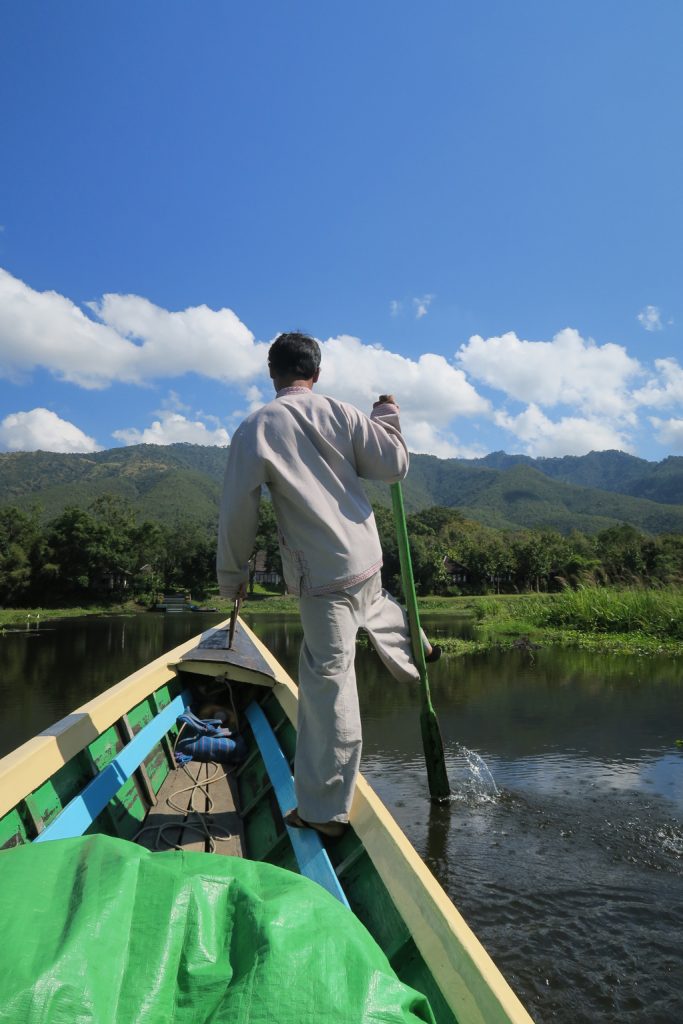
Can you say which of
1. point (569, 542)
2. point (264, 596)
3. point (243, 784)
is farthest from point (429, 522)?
point (243, 784)

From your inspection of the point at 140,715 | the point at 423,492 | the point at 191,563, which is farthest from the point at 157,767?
the point at 423,492

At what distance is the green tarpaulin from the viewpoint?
759 mm

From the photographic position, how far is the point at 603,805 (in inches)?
202

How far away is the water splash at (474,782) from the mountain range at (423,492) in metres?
101

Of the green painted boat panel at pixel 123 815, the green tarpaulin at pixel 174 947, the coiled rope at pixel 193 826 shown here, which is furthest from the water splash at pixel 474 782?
the green tarpaulin at pixel 174 947

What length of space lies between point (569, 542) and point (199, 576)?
101 feet

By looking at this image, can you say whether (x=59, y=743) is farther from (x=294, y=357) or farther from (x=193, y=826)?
(x=294, y=357)

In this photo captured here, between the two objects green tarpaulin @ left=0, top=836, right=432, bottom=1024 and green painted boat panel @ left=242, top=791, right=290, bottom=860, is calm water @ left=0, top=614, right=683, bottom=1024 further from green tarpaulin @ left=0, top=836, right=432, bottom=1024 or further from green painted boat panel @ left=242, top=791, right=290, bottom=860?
green tarpaulin @ left=0, top=836, right=432, bottom=1024

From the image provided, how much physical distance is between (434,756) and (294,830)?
8.79 ft

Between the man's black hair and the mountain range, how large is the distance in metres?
104

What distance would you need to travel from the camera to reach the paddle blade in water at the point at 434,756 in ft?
13.8

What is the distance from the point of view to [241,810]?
3137 mm

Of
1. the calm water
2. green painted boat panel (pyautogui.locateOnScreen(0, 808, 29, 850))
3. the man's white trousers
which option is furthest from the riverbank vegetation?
green painted boat panel (pyautogui.locateOnScreen(0, 808, 29, 850))

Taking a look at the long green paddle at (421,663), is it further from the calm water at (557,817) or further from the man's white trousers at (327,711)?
the man's white trousers at (327,711)
